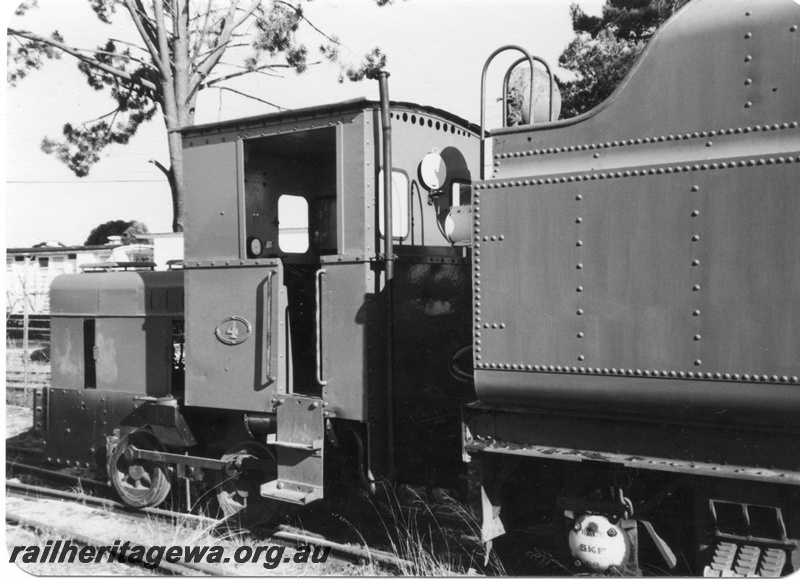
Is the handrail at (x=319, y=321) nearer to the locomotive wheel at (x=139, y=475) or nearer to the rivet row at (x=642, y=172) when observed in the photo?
the rivet row at (x=642, y=172)

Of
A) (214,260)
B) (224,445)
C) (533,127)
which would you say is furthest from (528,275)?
(224,445)

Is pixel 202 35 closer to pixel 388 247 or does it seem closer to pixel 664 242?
pixel 388 247

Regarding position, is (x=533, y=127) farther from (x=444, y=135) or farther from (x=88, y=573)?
(x=88, y=573)

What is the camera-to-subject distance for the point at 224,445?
653 cm

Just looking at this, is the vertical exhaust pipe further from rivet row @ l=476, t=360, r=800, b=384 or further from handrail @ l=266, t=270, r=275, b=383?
rivet row @ l=476, t=360, r=800, b=384

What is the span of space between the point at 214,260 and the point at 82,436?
268cm

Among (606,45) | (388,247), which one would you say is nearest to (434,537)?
(388,247)

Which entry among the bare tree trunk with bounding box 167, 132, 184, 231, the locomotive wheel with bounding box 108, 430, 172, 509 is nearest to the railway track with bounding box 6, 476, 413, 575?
the locomotive wheel with bounding box 108, 430, 172, 509

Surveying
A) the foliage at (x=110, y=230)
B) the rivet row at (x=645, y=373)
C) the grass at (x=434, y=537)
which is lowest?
the grass at (x=434, y=537)

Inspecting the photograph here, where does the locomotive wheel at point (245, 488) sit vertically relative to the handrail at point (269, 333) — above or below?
below

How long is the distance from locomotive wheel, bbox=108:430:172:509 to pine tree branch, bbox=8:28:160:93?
A: 6466mm

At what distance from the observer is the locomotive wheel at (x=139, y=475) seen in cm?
660

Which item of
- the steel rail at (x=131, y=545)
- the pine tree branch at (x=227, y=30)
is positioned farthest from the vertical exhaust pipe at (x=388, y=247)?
the pine tree branch at (x=227, y=30)

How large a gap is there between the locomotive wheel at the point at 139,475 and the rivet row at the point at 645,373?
372 cm
